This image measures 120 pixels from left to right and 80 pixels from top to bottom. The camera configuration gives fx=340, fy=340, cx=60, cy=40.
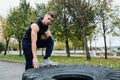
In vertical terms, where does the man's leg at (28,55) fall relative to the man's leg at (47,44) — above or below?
below

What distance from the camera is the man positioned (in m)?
5.59

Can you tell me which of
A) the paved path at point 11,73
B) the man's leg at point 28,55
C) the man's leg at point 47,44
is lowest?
the paved path at point 11,73

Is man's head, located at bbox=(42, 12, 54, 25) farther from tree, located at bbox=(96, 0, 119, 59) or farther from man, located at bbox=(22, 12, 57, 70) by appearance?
tree, located at bbox=(96, 0, 119, 59)

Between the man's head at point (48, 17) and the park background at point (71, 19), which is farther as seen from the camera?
the park background at point (71, 19)

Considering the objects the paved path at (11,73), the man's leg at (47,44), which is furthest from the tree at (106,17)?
the man's leg at (47,44)

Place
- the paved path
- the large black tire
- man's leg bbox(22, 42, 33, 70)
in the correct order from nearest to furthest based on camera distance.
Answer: the large black tire → man's leg bbox(22, 42, 33, 70) → the paved path

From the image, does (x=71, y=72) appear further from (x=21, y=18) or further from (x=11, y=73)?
(x=21, y=18)

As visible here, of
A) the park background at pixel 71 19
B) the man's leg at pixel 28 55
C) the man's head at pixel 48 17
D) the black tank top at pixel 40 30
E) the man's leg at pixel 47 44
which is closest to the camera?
the man's head at pixel 48 17

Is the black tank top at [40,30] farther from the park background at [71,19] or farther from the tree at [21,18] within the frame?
the tree at [21,18]

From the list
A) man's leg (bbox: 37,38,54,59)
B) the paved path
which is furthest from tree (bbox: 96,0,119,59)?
man's leg (bbox: 37,38,54,59)

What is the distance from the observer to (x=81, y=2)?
22.9 meters

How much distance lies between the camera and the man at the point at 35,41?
5586mm

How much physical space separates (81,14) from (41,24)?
57.4 feet

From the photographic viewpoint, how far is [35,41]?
18.4ft
